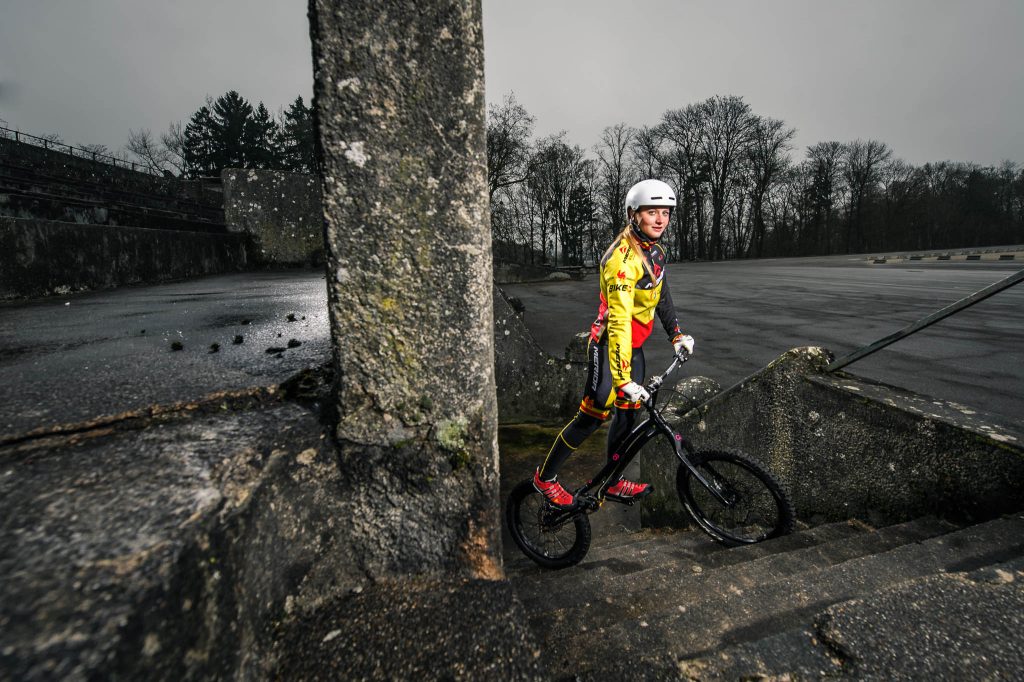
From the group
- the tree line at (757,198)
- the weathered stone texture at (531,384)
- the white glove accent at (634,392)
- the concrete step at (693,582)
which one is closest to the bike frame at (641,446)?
the white glove accent at (634,392)

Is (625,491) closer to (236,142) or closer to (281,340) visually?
(281,340)

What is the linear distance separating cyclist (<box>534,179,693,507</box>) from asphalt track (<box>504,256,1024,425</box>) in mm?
1678

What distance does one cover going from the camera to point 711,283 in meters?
17.2

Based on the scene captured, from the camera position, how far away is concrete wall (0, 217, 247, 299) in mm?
4602

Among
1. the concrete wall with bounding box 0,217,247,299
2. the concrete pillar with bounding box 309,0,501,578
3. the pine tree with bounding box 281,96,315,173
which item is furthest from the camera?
the pine tree with bounding box 281,96,315,173

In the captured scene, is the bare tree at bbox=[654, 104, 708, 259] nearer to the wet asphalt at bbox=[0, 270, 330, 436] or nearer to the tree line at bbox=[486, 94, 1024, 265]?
the tree line at bbox=[486, 94, 1024, 265]

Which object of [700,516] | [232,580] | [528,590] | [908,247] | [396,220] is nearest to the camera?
[232,580]

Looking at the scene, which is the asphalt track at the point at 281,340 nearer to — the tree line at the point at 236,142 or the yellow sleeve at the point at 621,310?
the yellow sleeve at the point at 621,310

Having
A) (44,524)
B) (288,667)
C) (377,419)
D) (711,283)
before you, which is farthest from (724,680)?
(711,283)

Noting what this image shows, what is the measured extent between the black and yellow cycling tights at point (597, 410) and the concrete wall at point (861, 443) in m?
0.82

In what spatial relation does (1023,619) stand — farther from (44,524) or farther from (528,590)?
(44,524)

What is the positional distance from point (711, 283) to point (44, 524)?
18.3 m

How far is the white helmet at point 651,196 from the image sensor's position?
8.27 feet

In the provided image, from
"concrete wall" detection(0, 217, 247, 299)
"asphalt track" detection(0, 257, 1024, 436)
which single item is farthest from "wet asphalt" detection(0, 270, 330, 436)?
"concrete wall" detection(0, 217, 247, 299)
